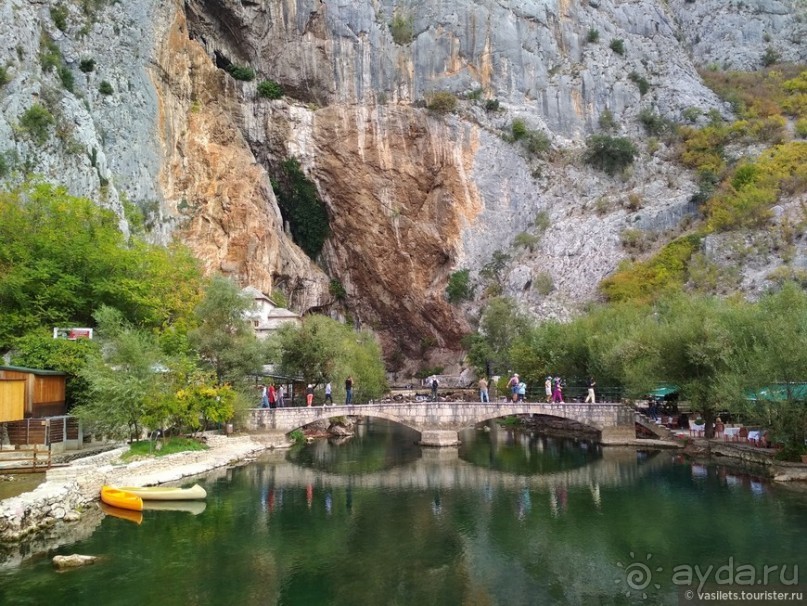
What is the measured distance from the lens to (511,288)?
63.9 meters

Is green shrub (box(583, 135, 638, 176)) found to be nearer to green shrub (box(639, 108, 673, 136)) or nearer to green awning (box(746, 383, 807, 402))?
green shrub (box(639, 108, 673, 136))

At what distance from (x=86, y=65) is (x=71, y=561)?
48.0 meters

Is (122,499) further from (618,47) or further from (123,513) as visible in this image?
(618,47)

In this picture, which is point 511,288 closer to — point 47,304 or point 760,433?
point 760,433

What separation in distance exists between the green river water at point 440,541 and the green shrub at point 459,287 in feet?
118

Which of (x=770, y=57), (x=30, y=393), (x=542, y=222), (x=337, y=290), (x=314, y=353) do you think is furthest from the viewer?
(x=770, y=57)

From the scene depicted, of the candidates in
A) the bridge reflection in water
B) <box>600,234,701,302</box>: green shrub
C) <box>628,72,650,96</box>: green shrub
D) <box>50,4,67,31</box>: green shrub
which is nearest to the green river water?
the bridge reflection in water

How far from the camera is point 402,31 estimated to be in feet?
238

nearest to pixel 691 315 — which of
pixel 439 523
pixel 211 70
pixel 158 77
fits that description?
pixel 439 523

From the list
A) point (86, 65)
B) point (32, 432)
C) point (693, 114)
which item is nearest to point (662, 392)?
point (32, 432)

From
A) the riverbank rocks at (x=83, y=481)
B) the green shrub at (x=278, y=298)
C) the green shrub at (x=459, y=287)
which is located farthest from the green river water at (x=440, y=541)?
the green shrub at (x=459, y=287)

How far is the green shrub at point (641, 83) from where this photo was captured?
75.4 meters

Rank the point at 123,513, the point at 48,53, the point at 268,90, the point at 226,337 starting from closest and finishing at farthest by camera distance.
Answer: the point at 123,513
the point at 226,337
the point at 48,53
the point at 268,90

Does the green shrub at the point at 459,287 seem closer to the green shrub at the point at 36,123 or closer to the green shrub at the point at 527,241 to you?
the green shrub at the point at 527,241
